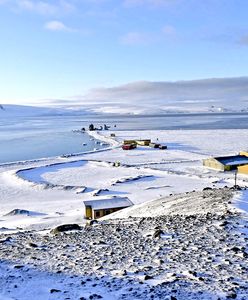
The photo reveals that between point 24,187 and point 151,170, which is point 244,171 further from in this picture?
point 24,187

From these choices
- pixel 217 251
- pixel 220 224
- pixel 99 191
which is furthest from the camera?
pixel 99 191

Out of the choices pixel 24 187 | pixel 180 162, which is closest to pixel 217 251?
pixel 24 187

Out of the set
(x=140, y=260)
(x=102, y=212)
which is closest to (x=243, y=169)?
(x=102, y=212)

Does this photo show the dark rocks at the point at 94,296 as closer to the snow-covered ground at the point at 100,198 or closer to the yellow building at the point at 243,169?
the snow-covered ground at the point at 100,198

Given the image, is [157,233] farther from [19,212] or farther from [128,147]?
[128,147]

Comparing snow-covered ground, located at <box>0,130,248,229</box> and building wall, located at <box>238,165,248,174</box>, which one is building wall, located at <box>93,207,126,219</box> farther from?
building wall, located at <box>238,165,248,174</box>
